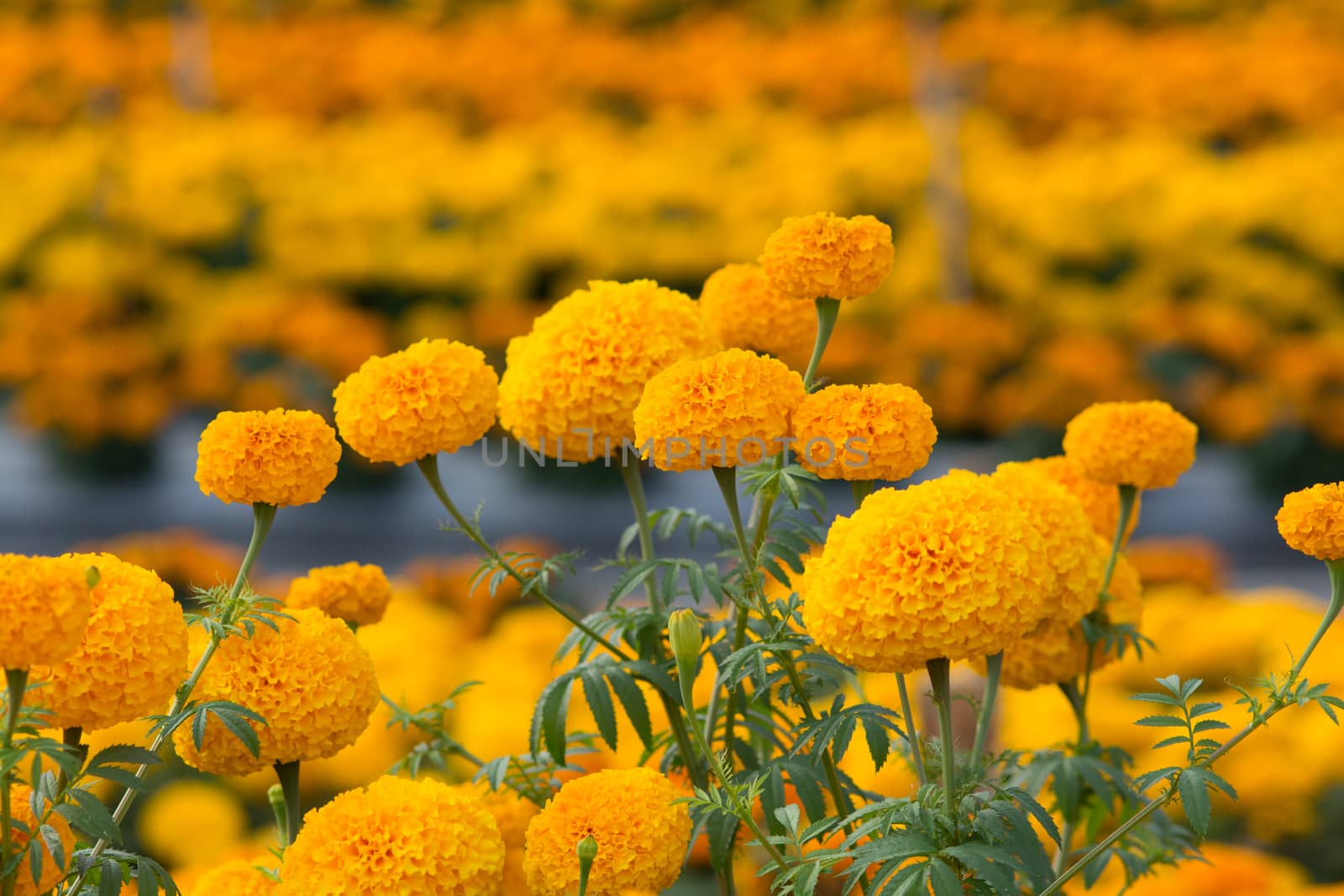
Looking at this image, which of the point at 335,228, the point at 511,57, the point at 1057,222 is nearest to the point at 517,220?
the point at 335,228

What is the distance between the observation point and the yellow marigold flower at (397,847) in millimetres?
1083

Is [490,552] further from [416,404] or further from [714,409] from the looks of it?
[714,409]

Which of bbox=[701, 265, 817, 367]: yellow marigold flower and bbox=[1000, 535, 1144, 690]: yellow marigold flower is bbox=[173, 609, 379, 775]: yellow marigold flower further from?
bbox=[1000, 535, 1144, 690]: yellow marigold flower

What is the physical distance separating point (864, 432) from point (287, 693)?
0.52m

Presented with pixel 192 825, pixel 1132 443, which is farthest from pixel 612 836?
pixel 192 825

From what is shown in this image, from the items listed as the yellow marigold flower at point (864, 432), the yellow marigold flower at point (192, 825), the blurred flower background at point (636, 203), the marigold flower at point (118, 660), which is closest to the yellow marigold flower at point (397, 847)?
the marigold flower at point (118, 660)

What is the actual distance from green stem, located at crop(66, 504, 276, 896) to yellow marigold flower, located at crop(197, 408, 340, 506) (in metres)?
0.03

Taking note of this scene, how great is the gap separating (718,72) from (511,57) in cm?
127

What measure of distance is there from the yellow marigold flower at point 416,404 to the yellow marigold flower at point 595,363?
0.06 metres

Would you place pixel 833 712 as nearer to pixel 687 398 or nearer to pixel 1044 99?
pixel 687 398

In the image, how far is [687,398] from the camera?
3.82ft

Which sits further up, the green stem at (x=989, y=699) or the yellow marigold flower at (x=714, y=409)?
the yellow marigold flower at (x=714, y=409)

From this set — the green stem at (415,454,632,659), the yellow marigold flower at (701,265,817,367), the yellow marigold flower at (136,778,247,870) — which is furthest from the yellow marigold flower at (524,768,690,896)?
the yellow marigold flower at (136,778,247,870)

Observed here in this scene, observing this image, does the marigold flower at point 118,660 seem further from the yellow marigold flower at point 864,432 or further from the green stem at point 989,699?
the green stem at point 989,699
